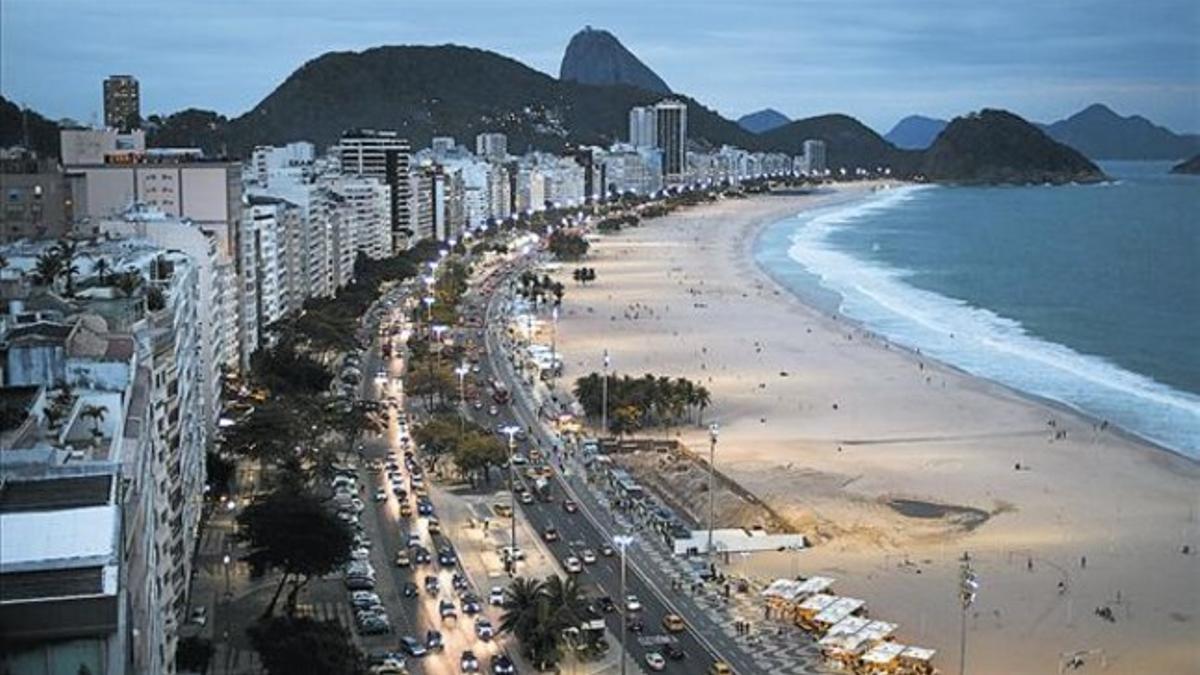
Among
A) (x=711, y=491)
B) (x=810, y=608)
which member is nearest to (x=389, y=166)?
(x=711, y=491)

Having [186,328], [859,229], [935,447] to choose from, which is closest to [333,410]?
[186,328]

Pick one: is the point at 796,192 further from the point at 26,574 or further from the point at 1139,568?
the point at 26,574

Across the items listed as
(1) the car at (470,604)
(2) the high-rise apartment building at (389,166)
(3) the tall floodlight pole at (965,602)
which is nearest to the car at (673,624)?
(1) the car at (470,604)

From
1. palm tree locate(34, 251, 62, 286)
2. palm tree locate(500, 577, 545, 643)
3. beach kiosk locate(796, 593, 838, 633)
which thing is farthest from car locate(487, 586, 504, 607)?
palm tree locate(34, 251, 62, 286)

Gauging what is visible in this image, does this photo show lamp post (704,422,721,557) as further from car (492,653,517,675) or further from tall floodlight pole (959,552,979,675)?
car (492,653,517,675)

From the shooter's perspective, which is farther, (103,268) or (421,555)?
(421,555)

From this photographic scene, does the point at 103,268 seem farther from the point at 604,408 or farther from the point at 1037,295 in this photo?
the point at 1037,295
